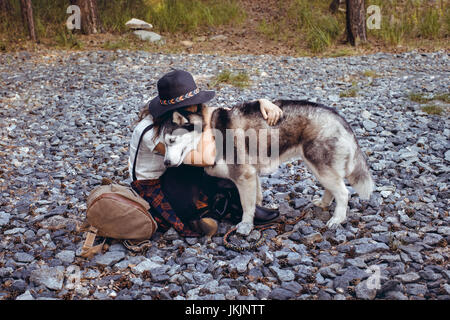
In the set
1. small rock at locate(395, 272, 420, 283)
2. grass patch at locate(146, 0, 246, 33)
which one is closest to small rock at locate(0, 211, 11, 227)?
small rock at locate(395, 272, 420, 283)

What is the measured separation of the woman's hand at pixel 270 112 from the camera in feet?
11.1

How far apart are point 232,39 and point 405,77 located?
469cm

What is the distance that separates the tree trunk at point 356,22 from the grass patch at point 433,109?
12.6 ft

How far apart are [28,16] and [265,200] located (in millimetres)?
8092

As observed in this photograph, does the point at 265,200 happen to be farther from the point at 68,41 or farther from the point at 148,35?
the point at 68,41

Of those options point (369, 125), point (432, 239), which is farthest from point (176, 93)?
point (369, 125)

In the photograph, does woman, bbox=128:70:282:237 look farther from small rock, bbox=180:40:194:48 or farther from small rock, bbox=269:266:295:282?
small rock, bbox=180:40:194:48

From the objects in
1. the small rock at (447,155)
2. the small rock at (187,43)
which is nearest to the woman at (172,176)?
the small rock at (447,155)

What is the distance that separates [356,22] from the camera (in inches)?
361

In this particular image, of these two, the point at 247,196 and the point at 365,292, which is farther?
the point at 247,196

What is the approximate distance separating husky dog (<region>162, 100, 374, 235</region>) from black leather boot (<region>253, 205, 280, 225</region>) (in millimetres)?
94

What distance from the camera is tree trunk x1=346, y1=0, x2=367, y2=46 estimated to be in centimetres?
905

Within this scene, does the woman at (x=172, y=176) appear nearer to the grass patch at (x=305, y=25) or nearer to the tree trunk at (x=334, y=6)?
the grass patch at (x=305, y=25)

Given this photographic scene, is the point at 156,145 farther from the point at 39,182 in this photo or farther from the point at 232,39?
the point at 232,39
